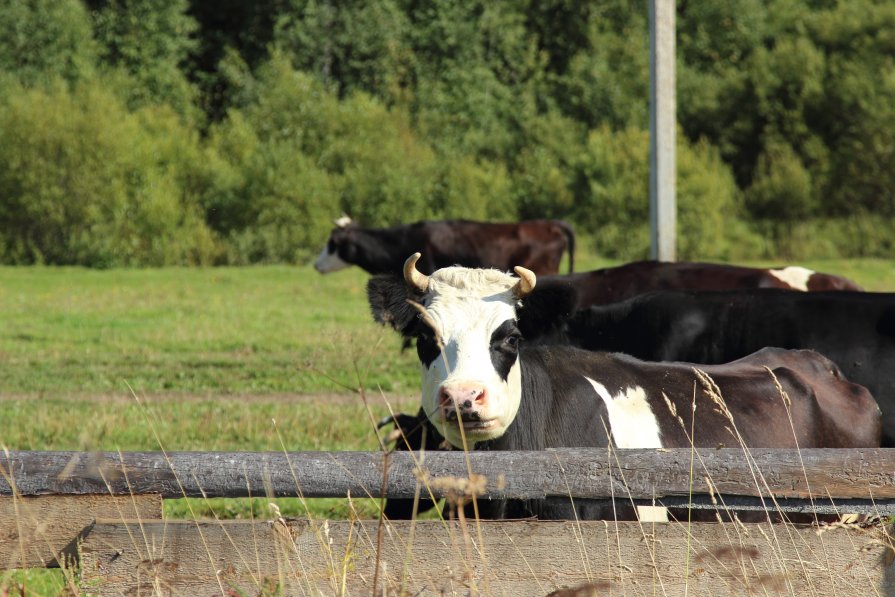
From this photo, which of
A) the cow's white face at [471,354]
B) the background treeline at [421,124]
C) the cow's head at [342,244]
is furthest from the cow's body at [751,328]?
the background treeline at [421,124]

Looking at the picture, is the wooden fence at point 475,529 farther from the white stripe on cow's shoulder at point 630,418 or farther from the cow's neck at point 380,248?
the cow's neck at point 380,248

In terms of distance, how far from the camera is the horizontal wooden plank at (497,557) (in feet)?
11.3

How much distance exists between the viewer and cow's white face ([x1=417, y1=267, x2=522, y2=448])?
420 cm

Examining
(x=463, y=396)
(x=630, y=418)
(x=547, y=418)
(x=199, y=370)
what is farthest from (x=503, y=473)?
(x=199, y=370)

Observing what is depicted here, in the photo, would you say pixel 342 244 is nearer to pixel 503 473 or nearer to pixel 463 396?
pixel 463 396

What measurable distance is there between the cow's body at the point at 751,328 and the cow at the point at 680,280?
2.08m

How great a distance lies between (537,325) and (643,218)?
29088 millimetres

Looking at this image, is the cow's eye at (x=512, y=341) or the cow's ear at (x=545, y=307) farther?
the cow's ear at (x=545, y=307)

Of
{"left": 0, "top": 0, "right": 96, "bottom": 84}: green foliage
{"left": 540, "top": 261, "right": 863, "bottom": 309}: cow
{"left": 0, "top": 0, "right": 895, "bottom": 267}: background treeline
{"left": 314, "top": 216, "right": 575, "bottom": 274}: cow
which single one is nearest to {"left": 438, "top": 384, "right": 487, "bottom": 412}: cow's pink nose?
{"left": 540, "top": 261, "right": 863, "bottom": 309}: cow

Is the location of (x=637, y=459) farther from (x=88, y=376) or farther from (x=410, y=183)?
(x=410, y=183)

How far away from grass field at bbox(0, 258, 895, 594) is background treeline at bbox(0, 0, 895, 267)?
909 cm

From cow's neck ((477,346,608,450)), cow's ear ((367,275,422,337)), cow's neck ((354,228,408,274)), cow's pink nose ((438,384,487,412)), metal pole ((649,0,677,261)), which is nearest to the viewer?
cow's pink nose ((438,384,487,412))

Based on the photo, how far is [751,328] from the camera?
7625mm

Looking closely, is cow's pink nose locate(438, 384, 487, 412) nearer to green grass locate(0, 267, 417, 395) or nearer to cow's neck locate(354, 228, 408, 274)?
green grass locate(0, 267, 417, 395)
